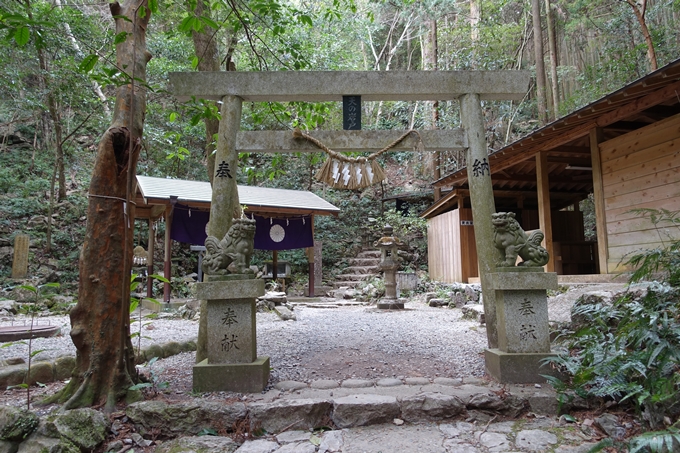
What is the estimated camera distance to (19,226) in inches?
553

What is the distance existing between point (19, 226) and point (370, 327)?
552 inches

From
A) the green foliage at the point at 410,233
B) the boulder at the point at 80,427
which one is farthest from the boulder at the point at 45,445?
the green foliage at the point at 410,233

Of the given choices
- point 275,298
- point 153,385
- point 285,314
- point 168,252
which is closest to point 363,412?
point 153,385

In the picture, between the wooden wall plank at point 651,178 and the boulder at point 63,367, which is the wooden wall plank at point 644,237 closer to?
the wooden wall plank at point 651,178

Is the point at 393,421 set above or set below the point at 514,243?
below

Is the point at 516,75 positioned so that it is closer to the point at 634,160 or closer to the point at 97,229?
the point at 634,160

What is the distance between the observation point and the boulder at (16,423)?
262cm

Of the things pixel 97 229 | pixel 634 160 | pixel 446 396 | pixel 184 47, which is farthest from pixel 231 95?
pixel 184 47

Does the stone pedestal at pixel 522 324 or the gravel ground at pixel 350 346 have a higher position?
the stone pedestal at pixel 522 324

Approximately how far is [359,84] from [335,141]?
69 cm

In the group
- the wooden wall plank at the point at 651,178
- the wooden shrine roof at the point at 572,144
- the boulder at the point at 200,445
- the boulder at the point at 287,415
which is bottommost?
the boulder at the point at 200,445

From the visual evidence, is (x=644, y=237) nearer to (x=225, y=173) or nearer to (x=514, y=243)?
(x=514, y=243)

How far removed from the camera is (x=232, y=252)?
3.70m

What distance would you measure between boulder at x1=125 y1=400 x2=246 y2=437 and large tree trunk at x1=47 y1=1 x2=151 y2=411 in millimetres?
303
